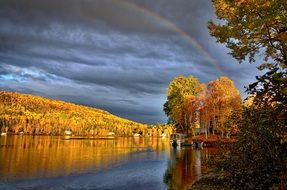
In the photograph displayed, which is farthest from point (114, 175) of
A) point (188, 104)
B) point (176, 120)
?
point (176, 120)

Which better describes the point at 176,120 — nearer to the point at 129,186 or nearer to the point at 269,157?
the point at 129,186

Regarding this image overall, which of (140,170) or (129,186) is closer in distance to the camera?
(129,186)

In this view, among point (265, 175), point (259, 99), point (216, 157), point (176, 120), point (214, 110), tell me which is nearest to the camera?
point (265, 175)

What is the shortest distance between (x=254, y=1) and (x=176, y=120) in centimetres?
7176

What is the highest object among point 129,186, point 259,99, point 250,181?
point 259,99

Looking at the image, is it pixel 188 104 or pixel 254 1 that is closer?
Answer: pixel 254 1

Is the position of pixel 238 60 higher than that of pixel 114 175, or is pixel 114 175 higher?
pixel 238 60

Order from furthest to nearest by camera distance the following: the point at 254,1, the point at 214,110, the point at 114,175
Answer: the point at 214,110 → the point at 114,175 → the point at 254,1

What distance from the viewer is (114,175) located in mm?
36875

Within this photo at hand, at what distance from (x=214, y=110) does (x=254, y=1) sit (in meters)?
53.1

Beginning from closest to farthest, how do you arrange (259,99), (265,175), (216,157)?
(265,175)
(259,99)
(216,157)

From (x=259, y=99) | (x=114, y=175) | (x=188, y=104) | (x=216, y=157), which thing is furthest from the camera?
(x=188, y=104)

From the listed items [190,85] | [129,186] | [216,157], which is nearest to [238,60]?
[216,157]

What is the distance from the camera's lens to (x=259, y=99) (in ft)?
51.4
